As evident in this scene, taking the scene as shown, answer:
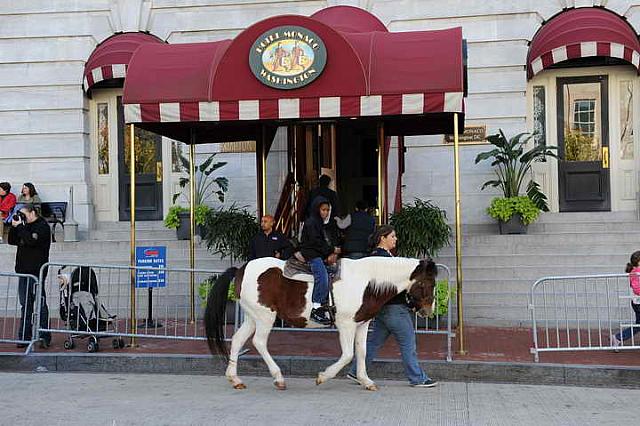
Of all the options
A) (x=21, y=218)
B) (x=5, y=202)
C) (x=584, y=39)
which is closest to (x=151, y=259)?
(x=21, y=218)

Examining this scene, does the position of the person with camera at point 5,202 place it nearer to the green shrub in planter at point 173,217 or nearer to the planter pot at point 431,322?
the green shrub in planter at point 173,217

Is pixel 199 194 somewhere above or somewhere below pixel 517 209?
above

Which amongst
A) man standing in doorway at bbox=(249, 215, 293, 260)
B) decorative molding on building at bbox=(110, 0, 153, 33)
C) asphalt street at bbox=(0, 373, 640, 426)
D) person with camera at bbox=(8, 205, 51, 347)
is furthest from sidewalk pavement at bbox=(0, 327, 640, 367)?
decorative molding on building at bbox=(110, 0, 153, 33)

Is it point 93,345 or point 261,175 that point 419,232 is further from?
point 93,345

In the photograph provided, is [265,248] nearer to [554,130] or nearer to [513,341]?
[513,341]

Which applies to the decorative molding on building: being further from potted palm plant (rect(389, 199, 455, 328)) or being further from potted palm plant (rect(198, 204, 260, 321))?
potted palm plant (rect(389, 199, 455, 328))

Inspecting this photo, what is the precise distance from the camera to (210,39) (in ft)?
58.8

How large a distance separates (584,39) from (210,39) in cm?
776

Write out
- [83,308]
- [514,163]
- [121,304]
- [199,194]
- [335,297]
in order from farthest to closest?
[199,194]
[514,163]
[121,304]
[83,308]
[335,297]

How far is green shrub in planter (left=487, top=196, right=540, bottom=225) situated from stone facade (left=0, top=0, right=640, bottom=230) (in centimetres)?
119

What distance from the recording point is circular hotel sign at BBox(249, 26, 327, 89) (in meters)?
10.6

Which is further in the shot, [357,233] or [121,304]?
[121,304]

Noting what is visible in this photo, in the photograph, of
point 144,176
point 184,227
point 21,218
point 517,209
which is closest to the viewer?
point 21,218

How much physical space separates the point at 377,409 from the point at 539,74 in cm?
1086
